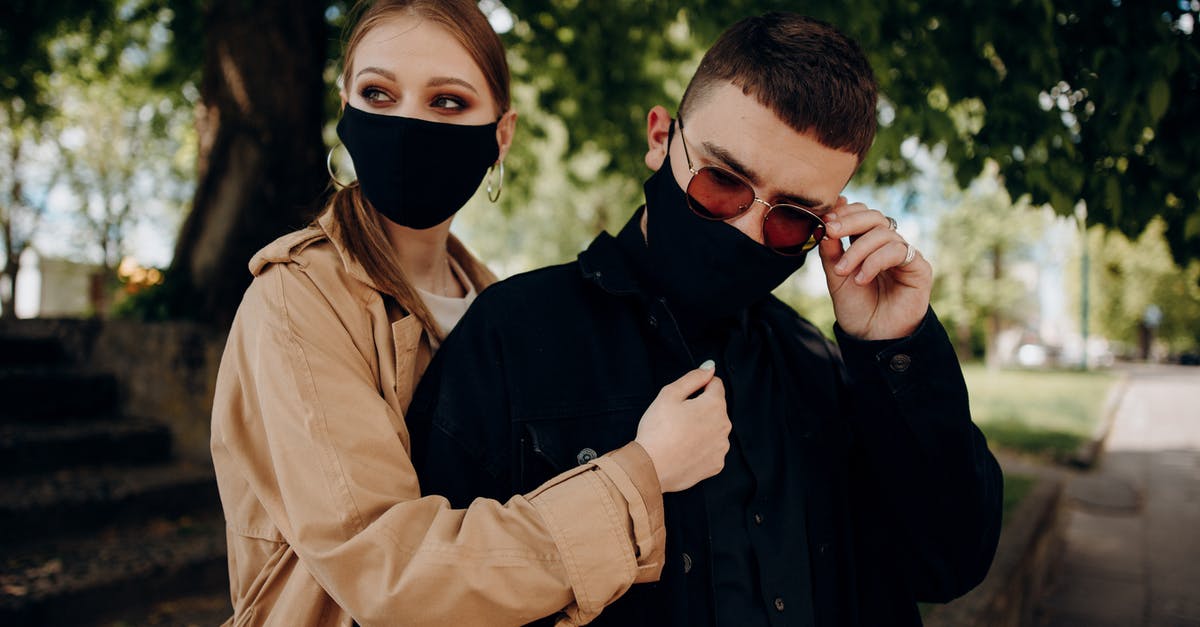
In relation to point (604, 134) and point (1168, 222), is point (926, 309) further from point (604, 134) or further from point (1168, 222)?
point (604, 134)

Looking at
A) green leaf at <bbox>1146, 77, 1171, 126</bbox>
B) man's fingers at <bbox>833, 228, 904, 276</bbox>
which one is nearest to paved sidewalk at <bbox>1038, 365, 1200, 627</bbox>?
green leaf at <bbox>1146, 77, 1171, 126</bbox>

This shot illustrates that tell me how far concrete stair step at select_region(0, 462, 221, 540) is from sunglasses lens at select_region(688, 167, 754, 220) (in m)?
3.88

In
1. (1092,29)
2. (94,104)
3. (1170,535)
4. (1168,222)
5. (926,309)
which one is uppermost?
(94,104)

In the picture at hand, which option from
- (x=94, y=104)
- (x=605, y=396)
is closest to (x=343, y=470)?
(x=605, y=396)

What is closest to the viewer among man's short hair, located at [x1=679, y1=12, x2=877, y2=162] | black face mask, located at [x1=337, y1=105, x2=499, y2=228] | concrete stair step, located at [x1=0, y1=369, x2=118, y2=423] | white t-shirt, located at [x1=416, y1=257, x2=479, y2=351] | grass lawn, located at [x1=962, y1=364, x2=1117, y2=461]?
man's short hair, located at [x1=679, y1=12, x2=877, y2=162]

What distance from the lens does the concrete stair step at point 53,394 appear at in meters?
4.73

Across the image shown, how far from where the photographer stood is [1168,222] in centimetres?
345

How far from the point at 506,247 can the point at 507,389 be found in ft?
70.2

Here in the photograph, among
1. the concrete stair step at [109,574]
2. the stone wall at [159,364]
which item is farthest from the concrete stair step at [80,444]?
the concrete stair step at [109,574]

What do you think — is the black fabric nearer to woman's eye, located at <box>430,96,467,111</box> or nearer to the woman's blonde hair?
the woman's blonde hair

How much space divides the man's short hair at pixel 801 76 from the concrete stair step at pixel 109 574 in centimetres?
332

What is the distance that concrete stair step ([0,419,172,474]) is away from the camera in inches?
169

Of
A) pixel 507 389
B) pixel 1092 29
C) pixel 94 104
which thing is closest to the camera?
pixel 507 389

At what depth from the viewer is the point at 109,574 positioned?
3.39 meters
